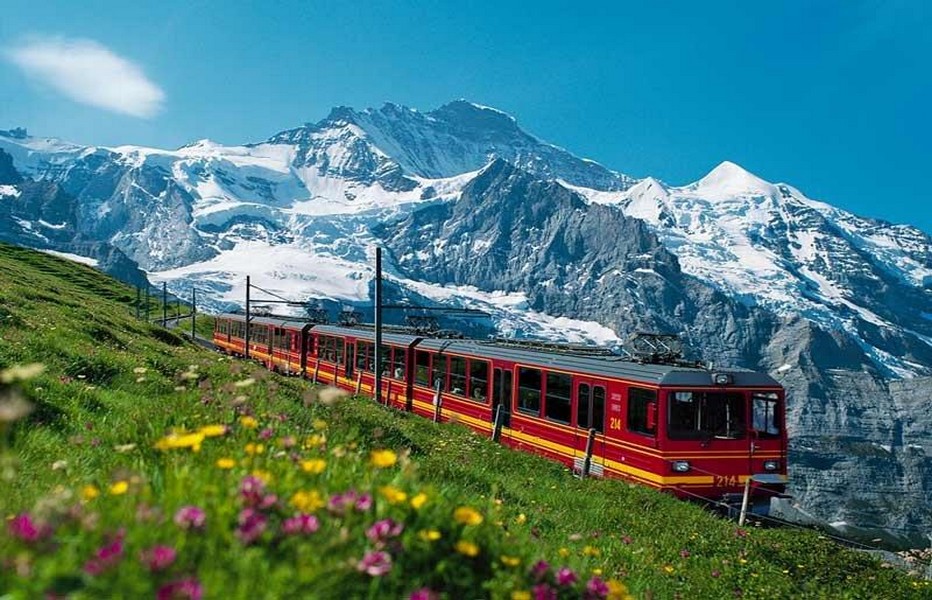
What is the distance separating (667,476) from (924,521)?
195 m

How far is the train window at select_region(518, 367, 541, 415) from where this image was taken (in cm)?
2166

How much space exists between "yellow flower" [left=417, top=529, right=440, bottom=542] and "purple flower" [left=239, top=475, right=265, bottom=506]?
0.78 m

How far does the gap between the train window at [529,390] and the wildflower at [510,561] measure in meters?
18.2

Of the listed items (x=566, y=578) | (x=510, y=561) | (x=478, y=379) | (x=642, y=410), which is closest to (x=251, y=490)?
(x=510, y=561)

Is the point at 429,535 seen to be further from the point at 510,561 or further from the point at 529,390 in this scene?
the point at 529,390

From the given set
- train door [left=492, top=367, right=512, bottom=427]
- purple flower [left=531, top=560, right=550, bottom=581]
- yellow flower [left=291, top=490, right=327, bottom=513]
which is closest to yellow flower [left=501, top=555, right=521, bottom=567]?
purple flower [left=531, top=560, right=550, bottom=581]

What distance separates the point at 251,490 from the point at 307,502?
0.83ft

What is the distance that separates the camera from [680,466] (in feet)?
56.6

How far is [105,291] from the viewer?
346ft

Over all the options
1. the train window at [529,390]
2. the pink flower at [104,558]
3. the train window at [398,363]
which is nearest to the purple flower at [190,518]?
the pink flower at [104,558]

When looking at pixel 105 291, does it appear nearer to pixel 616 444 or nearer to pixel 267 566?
pixel 616 444

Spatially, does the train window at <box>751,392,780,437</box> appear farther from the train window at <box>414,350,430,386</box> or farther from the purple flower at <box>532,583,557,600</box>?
the purple flower at <box>532,583,557,600</box>

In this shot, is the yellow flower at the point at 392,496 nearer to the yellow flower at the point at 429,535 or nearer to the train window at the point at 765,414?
the yellow flower at the point at 429,535

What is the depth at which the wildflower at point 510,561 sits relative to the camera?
3.32 metres
